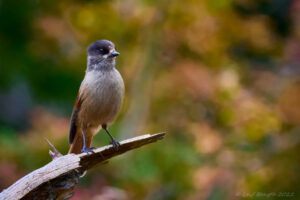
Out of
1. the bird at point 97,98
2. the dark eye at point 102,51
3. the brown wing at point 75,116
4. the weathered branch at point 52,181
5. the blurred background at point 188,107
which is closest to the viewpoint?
the weathered branch at point 52,181

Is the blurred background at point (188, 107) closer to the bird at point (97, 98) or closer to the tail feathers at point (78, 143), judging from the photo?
the tail feathers at point (78, 143)

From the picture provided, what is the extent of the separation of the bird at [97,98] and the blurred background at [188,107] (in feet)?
5.22

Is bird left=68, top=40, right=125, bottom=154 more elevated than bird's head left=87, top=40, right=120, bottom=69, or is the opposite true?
bird's head left=87, top=40, right=120, bottom=69

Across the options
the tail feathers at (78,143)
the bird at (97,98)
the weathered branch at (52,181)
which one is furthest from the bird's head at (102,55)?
the weathered branch at (52,181)

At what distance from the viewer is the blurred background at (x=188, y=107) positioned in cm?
794

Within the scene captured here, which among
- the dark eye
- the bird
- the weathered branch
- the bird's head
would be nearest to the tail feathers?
the bird

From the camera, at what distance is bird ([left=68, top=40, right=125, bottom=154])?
554 cm

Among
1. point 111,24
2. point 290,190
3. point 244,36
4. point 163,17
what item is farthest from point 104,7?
point 290,190

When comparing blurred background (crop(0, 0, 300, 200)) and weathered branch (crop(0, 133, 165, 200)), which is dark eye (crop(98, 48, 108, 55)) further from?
blurred background (crop(0, 0, 300, 200))

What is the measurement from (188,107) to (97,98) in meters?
3.53

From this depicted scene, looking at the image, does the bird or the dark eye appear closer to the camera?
the bird

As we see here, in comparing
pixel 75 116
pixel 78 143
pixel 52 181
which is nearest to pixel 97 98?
pixel 75 116

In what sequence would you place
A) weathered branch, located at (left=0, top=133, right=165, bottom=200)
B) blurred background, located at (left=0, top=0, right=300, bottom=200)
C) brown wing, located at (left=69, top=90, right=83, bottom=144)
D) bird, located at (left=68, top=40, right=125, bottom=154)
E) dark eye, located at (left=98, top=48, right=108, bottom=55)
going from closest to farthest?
weathered branch, located at (left=0, top=133, right=165, bottom=200), bird, located at (left=68, top=40, right=125, bottom=154), brown wing, located at (left=69, top=90, right=83, bottom=144), dark eye, located at (left=98, top=48, right=108, bottom=55), blurred background, located at (left=0, top=0, right=300, bottom=200)

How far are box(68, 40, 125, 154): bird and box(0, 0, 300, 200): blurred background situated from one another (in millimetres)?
1591
